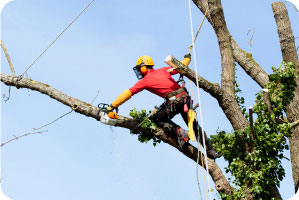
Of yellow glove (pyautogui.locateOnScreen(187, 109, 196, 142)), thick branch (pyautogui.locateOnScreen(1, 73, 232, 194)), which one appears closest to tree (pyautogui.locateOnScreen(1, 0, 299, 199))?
thick branch (pyautogui.locateOnScreen(1, 73, 232, 194))

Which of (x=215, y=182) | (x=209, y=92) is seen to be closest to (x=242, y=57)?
(x=209, y=92)

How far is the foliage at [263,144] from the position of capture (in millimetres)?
7277

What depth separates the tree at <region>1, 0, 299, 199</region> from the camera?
737 centimetres

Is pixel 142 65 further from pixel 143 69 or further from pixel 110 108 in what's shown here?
pixel 110 108

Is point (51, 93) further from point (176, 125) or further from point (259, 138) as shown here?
point (259, 138)

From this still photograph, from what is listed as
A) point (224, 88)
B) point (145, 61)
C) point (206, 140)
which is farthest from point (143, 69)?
point (206, 140)

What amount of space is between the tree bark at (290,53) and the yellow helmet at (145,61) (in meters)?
2.49

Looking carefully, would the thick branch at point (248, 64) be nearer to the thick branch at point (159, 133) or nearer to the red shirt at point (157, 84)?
the red shirt at point (157, 84)

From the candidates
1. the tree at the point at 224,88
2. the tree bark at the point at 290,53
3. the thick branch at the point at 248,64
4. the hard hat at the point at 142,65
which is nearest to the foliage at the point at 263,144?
the tree at the point at 224,88

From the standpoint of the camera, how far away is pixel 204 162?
24.7 ft

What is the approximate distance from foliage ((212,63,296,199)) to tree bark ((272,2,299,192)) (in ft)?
2.09

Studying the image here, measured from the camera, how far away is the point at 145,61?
24.4 feet

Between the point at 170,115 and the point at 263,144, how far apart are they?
148cm

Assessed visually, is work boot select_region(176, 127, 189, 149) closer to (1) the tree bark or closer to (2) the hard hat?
(2) the hard hat
